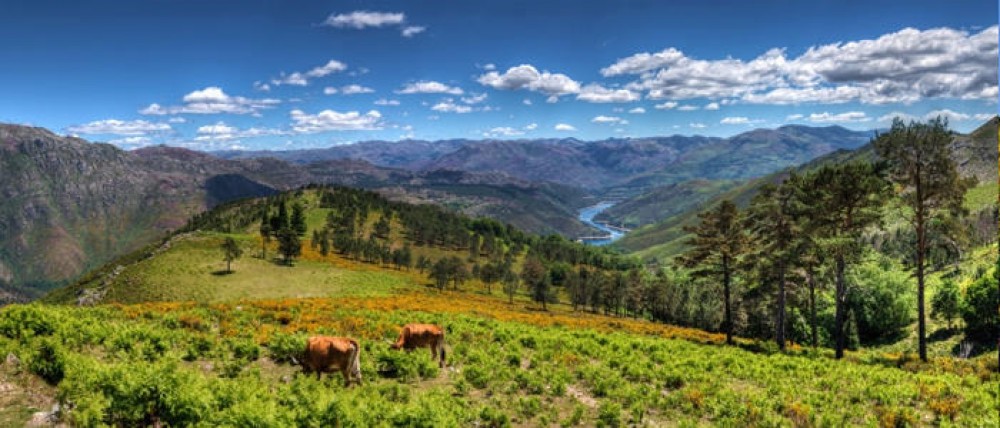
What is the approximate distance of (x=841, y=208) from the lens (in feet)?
112

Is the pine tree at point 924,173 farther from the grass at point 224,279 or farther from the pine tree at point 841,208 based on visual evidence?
the grass at point 224,279

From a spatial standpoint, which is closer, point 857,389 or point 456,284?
point 857,389

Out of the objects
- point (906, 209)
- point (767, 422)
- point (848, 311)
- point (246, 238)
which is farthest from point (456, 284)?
point (767, 422)

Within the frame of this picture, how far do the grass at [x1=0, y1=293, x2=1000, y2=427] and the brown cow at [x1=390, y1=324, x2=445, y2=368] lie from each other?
0.71 meters

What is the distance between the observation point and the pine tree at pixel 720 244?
4062cm

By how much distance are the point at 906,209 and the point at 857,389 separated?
16.4m

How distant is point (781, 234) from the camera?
37.1 metres

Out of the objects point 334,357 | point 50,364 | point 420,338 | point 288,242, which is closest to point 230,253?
point 288,242

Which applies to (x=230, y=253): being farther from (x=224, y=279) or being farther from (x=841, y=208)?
(x=841, y=208)

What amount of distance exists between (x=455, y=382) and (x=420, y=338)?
2954 mm

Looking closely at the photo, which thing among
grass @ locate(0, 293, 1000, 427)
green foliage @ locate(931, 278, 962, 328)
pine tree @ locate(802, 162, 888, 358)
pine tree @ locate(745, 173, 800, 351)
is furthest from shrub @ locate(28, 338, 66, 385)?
green foliage @ locate(931, 278, 962, 328)

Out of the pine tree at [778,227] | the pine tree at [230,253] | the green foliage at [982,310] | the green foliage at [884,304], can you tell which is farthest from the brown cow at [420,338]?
the pine tree at [230,253]

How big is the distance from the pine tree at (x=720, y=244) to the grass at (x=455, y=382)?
14.3 meters

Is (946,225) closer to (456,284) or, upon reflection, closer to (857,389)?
(857,389)
